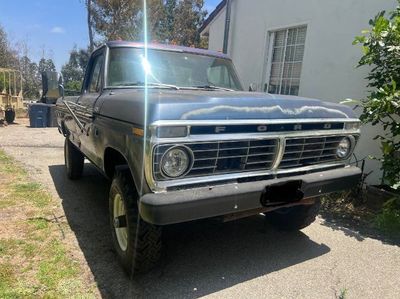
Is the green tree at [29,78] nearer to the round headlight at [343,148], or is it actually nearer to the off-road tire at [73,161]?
the off-road tire at [73,161]

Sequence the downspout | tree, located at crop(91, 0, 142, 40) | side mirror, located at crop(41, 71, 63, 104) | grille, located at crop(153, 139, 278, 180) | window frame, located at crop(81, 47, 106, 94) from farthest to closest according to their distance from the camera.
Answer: tree, located at crop(91, 0, 142, 40) → side mirror, located at crop(41, 71, 63, 104) → the downspout → window frame, located at crop(81, 47, 106, 94) → grille, located at crop(153, 139, 278, 180)

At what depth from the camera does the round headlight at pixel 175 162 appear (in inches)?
96.0

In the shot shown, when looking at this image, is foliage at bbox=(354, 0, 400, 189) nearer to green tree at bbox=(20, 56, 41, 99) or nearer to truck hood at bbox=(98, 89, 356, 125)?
truck hood at bbox=(98, 89, 356, 125)

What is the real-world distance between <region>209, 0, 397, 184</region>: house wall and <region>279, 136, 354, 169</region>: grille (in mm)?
2613

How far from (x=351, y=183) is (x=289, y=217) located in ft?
2.98

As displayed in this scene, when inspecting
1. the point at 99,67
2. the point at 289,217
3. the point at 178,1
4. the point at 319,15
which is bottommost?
the point at 289,217

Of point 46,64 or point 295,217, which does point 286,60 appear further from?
point 46,64

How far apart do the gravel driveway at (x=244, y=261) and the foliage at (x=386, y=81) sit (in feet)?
3.53

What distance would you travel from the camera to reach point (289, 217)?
13.3 ft

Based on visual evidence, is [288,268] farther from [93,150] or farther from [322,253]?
[93,150]

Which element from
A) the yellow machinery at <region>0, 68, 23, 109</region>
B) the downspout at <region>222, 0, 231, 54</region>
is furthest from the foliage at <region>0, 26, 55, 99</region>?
the downspout at <region>222, 0, 231, 54</region>

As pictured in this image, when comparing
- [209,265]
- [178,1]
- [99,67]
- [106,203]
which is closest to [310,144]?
[209,265]

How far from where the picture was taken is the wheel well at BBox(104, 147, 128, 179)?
3.29 meters

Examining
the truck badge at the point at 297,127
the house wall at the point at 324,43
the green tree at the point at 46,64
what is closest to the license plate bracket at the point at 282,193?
the truck badge at the point at 297,127
